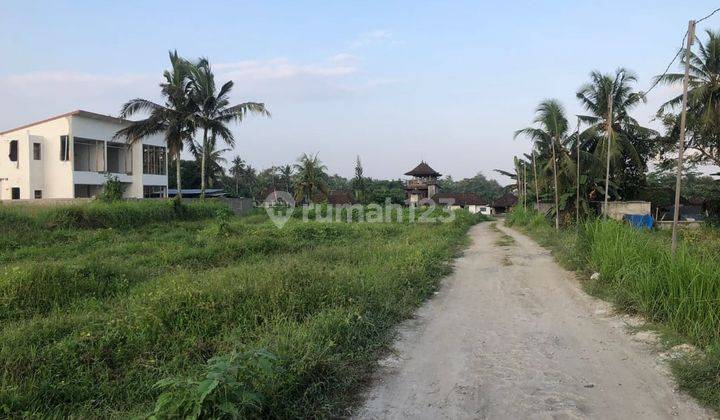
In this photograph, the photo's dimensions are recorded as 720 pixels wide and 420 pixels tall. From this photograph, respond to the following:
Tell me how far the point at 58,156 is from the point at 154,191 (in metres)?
6.83

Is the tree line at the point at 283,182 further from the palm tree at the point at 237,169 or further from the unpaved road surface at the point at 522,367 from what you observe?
the unpaved road surface at the point at 522,367

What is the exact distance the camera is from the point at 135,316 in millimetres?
4914

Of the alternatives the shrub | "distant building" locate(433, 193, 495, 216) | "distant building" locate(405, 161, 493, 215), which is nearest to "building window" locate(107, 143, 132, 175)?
the shrub

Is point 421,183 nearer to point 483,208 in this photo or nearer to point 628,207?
point 483,208

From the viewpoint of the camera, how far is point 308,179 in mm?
32812

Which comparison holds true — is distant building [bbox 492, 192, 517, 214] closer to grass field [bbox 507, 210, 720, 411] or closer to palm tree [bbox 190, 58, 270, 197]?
palm tree [bbox 190, 58, 270, 197]

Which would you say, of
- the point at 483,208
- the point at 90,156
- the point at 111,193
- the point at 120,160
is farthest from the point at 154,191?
the point at 483,208

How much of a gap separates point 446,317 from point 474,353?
148cm

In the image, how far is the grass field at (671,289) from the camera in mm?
3820

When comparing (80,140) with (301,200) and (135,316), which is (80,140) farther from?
(135,316)

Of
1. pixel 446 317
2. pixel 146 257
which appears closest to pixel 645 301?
pixel 446 317

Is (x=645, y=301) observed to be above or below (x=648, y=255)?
below

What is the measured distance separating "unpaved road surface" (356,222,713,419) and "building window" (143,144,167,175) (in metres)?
26.4

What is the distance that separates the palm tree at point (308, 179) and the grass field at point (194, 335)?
2343 cm
